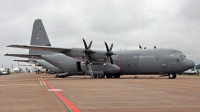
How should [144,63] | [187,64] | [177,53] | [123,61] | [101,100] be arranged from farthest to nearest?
[123,61]
[144,63]
[177,53]
[187,64]
[101,100]

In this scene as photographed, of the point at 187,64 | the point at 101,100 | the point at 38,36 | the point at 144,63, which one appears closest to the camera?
the point at 101,100

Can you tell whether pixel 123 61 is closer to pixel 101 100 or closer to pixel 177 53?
pixel 177 53

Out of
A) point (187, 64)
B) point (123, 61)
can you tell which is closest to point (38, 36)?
point (123, 61)

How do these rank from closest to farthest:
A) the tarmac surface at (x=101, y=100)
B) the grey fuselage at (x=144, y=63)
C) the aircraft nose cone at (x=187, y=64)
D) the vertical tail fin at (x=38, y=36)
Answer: the tarmac surface at (x=101, y=100) → the aircraft nose cone at (x=187, y=64) → the grey fuselage at (x=144, y=63) → the vertical tail fin at (x=38, y=36)

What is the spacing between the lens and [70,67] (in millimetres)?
36938

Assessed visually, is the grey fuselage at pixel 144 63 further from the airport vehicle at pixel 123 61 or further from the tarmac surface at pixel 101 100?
the tarmac surface at pixel 101 100

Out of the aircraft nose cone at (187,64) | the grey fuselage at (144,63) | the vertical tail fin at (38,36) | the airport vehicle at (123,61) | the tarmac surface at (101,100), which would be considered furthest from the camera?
the vertical tail fin at (38,36)

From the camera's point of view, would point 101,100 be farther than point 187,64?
No

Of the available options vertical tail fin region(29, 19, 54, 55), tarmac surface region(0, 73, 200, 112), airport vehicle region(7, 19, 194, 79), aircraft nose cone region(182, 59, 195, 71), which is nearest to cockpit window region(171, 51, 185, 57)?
airport vehicle region(7, 19, 194, 79)

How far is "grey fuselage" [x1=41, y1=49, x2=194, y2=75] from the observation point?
29719mm

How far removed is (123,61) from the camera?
33.1 m

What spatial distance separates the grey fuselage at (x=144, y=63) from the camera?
2972 centimetres

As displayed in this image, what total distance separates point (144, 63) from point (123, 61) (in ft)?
9.87

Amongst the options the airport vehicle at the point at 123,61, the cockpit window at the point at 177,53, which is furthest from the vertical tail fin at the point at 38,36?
the cockpit window at the point at 177,53
